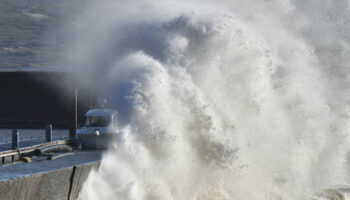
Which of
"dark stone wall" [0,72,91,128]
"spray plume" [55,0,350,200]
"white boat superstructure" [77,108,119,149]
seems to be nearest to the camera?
"spray plume" [55,0,350,200]

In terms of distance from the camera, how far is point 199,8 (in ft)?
73.2

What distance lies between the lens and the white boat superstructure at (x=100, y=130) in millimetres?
20562

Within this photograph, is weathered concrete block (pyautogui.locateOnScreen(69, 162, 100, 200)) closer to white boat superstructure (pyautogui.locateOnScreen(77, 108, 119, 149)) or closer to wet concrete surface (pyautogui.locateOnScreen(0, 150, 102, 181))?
wet concrete surface (pyautogui.locateOnScreen(0, 150, 102, 181))

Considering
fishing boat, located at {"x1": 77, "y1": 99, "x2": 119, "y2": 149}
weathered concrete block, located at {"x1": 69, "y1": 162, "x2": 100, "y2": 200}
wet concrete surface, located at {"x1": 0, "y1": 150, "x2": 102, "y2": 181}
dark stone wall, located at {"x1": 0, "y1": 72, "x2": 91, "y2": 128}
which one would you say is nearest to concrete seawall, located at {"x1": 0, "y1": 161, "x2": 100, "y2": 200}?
weathered concrete block, located at {"x1": 69, "y1": 162, "x2": 100, "y2": 200}

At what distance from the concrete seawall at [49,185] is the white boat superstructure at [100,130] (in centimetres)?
638

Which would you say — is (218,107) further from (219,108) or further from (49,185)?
(49,185)

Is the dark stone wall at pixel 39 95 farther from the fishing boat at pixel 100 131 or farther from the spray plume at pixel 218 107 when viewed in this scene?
the fishing boat at pixel 100 131

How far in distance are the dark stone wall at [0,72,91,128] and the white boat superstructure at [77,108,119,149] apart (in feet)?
75.4

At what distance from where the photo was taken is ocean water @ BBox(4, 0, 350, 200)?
622 inches

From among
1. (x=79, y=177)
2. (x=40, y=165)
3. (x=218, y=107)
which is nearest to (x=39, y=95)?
(x=218, y=107)

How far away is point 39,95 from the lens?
147 ft

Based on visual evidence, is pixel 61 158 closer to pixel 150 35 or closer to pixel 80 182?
pixel 80 182

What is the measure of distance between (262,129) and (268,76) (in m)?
1.74

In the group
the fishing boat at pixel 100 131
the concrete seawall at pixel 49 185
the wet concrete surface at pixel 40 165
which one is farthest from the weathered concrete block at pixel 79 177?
the fishing boat at pixel 100 131
